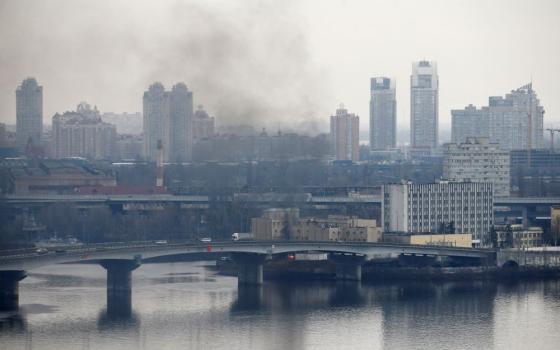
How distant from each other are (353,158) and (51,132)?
10100mm

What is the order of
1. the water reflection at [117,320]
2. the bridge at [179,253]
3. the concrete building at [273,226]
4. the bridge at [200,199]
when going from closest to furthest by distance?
1. the water reflection at [117,320]
2. the bridge at [179,253]
3. the concrete building at [273,226]
4. the bridge at [200,199]

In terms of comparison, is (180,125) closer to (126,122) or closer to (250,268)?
(126,122)

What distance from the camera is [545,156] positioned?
46.7 m

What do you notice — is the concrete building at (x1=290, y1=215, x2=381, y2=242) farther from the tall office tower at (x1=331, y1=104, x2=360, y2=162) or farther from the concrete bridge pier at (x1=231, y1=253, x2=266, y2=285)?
the tall office tower at (x1=331, y1=104, x2=360, y2=162)

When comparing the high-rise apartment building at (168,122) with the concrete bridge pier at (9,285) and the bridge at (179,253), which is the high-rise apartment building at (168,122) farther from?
the concrete bridge pier at (9,285)

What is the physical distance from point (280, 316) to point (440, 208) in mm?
7365

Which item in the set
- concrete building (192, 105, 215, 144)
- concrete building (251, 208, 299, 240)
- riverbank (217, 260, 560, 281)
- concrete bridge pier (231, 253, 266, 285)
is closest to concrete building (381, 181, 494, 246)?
concrete building (251, 208, 299, 240)

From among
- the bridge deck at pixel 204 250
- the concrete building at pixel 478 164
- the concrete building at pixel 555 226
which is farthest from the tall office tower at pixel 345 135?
the bridge deck at pixel 204 250

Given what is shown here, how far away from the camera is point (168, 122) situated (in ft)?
155

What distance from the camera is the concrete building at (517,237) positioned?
25.5 m

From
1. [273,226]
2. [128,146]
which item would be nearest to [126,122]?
[128,146]

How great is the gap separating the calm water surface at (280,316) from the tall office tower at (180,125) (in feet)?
68.6

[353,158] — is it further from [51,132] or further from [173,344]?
[173,344]

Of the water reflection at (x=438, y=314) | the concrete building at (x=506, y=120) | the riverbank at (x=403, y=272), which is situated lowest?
the water reflection at (x=438, y=314)
